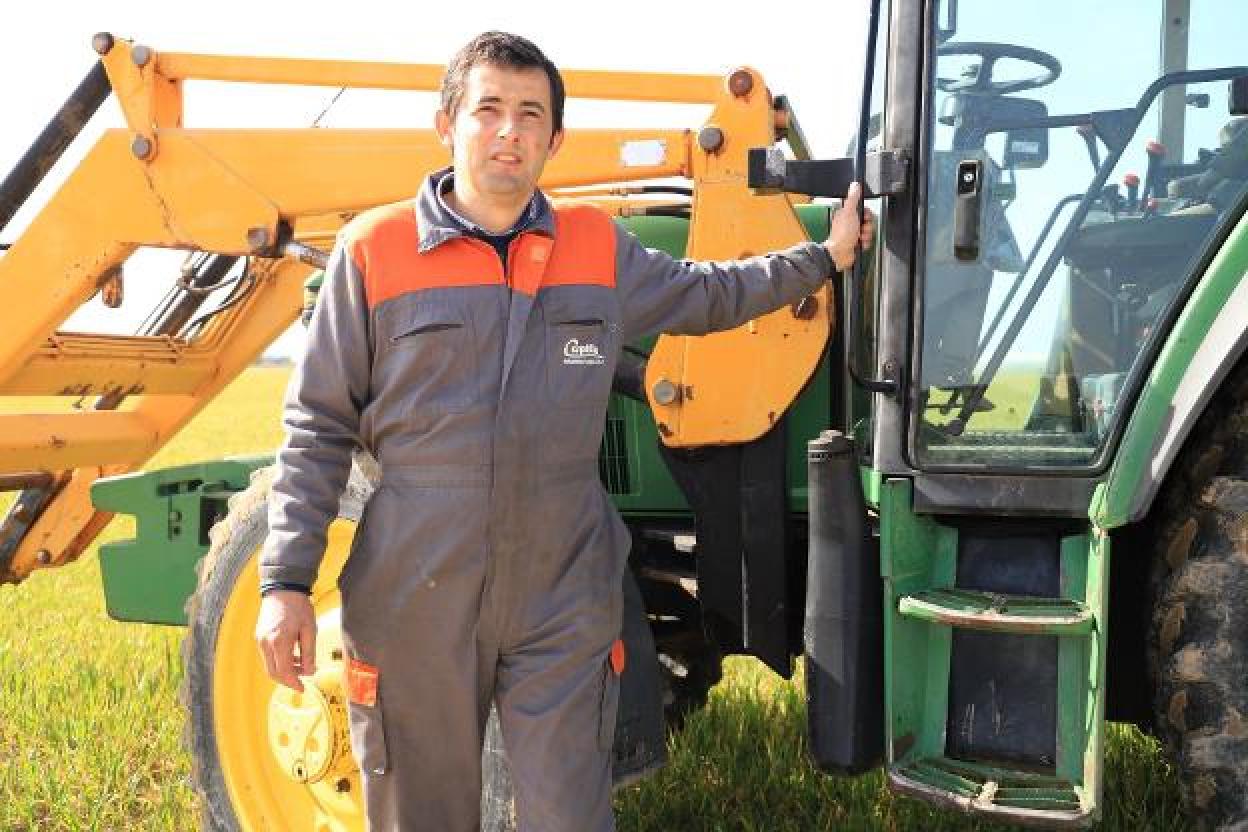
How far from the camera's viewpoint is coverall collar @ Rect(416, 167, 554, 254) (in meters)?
2.26

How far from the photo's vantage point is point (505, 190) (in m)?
2.29

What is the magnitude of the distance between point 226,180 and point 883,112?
196 centimetres

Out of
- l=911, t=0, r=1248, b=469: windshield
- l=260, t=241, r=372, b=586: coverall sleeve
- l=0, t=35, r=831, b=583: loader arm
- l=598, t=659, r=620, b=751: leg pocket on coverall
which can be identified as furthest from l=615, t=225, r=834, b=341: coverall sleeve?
l=598, t=659, r=620, b=751: leg pocket on coverall

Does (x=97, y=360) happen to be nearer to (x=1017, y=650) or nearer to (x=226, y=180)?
(x=226, y=180)

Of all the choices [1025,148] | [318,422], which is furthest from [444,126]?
[1025,148]

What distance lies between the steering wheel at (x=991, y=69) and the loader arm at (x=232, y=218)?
58 cm

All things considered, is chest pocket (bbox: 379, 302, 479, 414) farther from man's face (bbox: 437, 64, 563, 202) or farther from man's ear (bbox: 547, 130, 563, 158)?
man's ear (bbox: 547, 130, 563, 158)

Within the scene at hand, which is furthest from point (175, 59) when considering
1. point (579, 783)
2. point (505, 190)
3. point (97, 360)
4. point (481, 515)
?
point (579, 783)

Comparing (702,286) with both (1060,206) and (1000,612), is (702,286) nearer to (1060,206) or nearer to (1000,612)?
(1060,206)

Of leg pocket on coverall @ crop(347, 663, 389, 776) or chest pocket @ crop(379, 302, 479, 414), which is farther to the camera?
leg pocket on coverall @ crop(347, 663, 389, 776)

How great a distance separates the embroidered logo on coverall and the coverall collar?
0.20 m

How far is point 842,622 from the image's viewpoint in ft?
8.98

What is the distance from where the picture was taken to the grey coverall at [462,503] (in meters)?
2.25

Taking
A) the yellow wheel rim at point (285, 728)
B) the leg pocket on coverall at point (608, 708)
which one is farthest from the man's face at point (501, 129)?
the yellow wheel rim at point (285, 728)
